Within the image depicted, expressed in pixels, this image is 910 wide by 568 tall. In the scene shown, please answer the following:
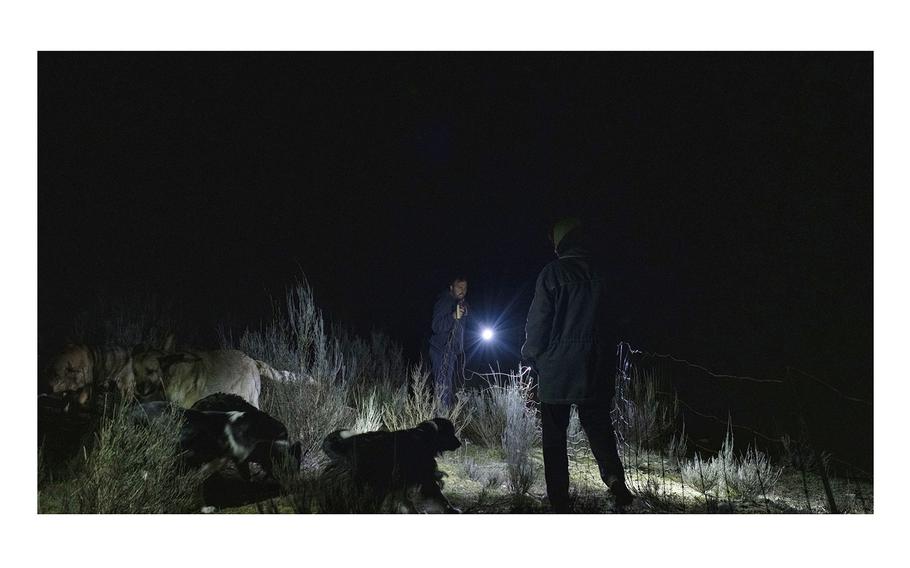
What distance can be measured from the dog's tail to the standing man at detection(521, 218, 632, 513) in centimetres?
116

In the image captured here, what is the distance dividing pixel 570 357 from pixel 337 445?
4.79ft

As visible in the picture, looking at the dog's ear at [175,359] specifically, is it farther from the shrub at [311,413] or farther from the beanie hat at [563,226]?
the beanie hat at [563,226]

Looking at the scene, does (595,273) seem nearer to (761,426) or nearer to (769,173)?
(761,426)

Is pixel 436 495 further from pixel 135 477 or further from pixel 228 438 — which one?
pixel 135 477

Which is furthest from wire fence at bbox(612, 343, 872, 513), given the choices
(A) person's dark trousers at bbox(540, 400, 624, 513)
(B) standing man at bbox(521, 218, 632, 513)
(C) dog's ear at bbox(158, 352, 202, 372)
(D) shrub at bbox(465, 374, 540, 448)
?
(C) dog's ear at bbox(158, 352, 202, 372)

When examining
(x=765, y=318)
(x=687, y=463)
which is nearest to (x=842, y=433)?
(x=687, y=463)

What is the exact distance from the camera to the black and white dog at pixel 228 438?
345cm

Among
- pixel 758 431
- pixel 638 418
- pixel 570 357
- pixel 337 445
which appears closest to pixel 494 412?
pixel 638 418

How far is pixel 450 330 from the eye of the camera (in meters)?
5.78

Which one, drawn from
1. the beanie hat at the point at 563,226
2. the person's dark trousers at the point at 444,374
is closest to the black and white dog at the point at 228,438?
the beanie hat at the point at 563,226

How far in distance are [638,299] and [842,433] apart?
6744 mm

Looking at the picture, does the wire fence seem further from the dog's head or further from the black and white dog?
the black and white dog

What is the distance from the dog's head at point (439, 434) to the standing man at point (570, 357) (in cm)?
89

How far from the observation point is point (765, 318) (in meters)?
8.83
